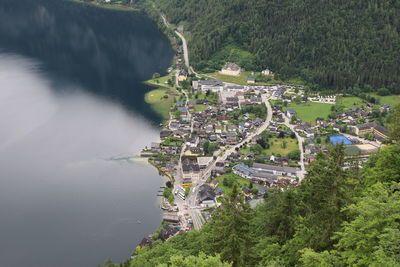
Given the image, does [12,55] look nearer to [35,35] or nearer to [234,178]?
[35,35]

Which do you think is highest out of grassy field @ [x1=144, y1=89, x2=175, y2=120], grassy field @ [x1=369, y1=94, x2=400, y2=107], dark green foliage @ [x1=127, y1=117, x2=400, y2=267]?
dark green foliage @ [x1=127, y1=117, x2=400, y2=267]

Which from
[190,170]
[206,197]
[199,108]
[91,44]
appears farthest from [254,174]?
[91,44]

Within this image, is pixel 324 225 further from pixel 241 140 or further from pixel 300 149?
pixel 241 140

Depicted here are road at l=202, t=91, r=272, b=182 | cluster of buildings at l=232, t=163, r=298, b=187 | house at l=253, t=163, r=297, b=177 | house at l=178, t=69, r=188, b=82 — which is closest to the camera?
cluster of buildings at l=232, t=163, r=298, b=187

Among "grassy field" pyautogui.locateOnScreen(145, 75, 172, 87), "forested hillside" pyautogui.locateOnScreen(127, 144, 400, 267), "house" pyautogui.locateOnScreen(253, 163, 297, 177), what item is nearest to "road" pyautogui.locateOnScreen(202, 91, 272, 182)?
"house" pyautogui.locateOnScreen(253, 163, 297, 177)

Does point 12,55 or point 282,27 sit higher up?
point 282,27

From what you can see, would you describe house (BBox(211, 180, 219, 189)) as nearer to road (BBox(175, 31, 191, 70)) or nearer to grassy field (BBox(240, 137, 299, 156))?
grassy field (BBox(240, 137, 299, 156))

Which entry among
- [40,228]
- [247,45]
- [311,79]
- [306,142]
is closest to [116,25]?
[247,45]
